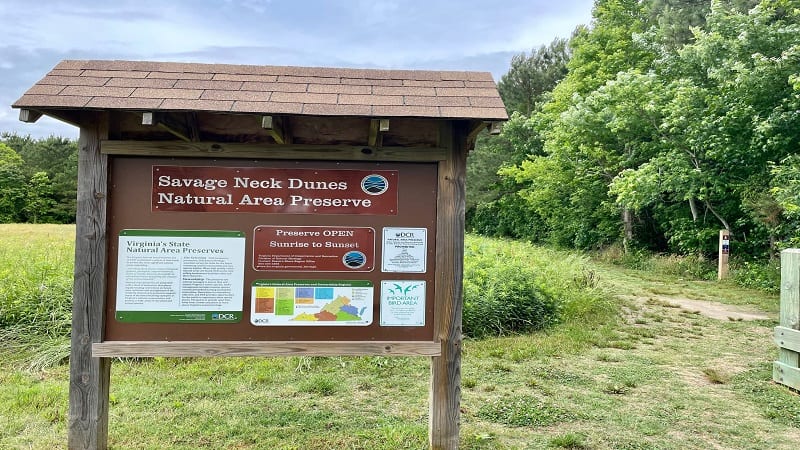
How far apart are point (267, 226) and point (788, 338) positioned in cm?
489

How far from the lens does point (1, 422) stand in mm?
3635

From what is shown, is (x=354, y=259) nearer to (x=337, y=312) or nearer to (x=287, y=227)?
(x=337, y=312)

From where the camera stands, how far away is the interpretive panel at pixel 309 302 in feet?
10.2

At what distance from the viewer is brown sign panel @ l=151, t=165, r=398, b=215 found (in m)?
3.07

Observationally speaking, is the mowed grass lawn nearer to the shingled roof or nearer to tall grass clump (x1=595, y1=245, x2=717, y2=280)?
the shingled roof

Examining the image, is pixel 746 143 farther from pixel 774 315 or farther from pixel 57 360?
pixel 57 360

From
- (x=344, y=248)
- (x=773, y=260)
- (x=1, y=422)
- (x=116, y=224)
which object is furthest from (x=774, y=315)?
(x=1, y=422)

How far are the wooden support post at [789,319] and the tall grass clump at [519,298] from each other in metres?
2.59

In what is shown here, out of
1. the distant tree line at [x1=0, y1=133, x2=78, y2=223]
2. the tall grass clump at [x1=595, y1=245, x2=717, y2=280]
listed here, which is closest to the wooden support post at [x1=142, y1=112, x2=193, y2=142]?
the tall grass clump at [x1=595, y1=245, x2=717, y2=280]

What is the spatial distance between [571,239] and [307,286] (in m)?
20.2

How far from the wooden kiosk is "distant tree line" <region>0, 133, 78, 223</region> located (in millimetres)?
45006

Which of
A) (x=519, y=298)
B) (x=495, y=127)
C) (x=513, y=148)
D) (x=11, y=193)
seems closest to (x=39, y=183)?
(x=11, y=193)

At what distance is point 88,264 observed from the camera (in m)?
3.02

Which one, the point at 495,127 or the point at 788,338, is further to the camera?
the point at 788,338
